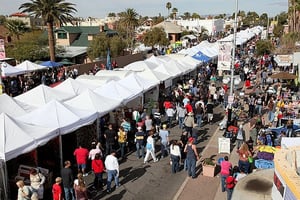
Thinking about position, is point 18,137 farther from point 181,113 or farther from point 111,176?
point 181,113

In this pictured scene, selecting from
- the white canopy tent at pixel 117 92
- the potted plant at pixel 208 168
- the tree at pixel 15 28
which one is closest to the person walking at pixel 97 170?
the potted plant at pixel 208 168

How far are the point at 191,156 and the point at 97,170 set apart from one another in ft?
10.0

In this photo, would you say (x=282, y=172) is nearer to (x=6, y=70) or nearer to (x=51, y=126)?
(x=51, y=126)

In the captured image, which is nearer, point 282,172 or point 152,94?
point 282,172

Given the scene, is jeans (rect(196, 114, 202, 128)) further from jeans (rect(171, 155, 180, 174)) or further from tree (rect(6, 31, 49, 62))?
tree (rect(6, 31, 49, 62))

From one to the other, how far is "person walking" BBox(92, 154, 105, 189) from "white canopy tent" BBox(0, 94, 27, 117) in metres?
4.38

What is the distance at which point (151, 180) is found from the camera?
11297mm

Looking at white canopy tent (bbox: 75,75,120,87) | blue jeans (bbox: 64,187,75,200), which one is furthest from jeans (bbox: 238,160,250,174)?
white canopy tent (bbox: 75,75,120,87)

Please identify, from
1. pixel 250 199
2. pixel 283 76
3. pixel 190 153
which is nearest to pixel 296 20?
pixel 283 76

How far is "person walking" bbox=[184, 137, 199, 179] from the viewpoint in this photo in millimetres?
10941

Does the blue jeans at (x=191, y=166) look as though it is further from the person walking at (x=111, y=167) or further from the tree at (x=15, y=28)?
the tree at (x=15, y=28)

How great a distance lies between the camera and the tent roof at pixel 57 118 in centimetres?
1116

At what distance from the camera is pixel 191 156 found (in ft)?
36.4

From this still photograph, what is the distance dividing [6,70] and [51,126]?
49.0 ft
